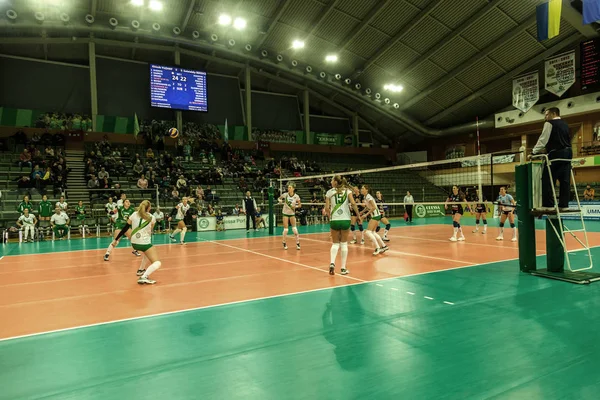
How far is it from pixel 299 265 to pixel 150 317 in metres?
4.58

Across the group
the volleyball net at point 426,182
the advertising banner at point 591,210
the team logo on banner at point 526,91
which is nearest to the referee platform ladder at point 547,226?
the advertising banner at point 591,210

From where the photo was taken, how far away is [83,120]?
2705 cm

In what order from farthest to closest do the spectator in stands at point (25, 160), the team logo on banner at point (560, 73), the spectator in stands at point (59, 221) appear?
the team logo on banner at point (560, 73) → the spectator in stands at point (25, 160) → the spectator in stands at point (59, 221)

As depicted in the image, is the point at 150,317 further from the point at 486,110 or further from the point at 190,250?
Result: the point at 486,110

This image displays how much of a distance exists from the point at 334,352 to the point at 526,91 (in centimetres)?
3136

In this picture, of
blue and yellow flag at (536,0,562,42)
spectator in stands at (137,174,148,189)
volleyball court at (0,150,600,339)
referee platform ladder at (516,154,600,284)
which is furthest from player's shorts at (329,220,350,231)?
spectator in stands at (137,174,148,189)

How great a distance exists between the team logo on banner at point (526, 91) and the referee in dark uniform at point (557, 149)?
82.4ft

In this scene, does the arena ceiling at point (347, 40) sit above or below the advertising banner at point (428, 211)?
above

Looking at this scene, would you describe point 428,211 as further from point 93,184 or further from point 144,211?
point 144,211

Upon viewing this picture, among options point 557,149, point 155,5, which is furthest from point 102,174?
point 557,149

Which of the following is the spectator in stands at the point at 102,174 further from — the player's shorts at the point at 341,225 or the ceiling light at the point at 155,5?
the player's shorts at the point at 341,225

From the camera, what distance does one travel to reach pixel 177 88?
29.8 metres

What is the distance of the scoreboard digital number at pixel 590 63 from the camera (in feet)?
81.7

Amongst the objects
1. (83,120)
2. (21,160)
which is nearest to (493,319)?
(21,160)
